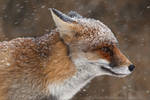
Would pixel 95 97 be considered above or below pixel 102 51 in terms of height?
below

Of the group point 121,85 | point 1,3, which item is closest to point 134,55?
point 121,85

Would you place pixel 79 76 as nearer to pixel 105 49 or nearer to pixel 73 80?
pixel 73 80

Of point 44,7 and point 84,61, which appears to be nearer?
point 84,61

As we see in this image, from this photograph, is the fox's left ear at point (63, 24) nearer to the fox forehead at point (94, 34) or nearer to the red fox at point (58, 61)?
the red fox at point (58, 61)

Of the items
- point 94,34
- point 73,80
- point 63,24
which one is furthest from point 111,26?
point 63,24

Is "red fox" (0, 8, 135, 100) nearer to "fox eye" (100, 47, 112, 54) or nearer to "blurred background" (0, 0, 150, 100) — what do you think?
"fox eye" (100, 47, 112, 54)

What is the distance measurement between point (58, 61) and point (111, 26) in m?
7.91

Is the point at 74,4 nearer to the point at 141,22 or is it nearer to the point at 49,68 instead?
the point at 141,22

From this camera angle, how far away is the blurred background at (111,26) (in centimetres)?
1270

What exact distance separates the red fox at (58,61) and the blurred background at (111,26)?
7.38 metres

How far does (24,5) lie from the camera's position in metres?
12.8

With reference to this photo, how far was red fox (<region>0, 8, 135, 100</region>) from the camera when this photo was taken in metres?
4.97

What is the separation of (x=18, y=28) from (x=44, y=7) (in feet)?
3.87

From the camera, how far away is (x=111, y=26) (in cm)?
1282
